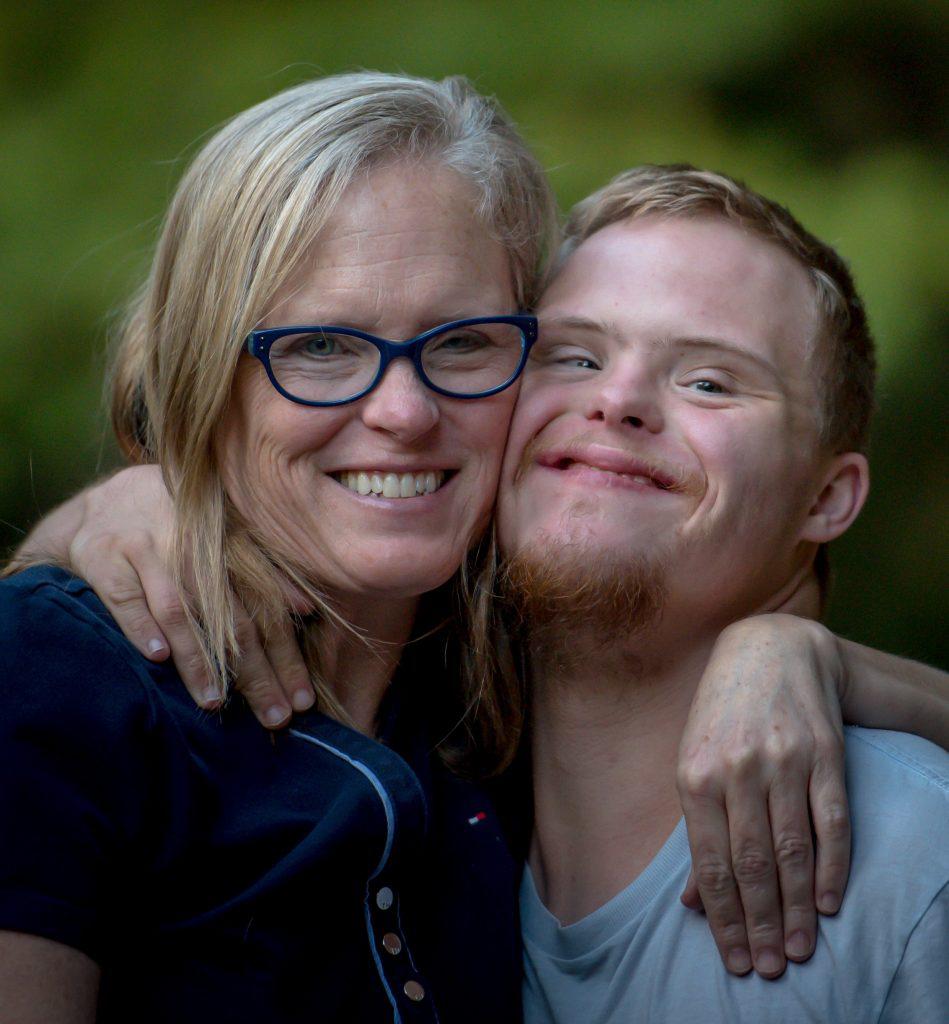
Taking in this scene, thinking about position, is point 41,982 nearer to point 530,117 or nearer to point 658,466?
point 658,466

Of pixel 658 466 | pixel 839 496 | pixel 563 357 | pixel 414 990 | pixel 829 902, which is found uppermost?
pixel 563 357

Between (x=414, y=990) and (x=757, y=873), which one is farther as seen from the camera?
(x=414, y=990)

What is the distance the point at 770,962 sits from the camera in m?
1.63

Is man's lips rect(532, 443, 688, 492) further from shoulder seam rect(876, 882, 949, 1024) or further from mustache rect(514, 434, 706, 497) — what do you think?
shoulder seam rect(876, 882, 949, 1024)

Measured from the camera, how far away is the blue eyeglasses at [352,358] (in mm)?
1733

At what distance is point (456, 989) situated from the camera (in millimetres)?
1817

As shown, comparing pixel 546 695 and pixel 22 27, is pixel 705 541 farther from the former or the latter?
pixel 22 27

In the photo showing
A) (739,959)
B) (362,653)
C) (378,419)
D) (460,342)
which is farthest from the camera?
(362,653)

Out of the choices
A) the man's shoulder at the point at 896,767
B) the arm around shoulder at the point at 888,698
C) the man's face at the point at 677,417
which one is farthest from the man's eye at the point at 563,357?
the man's shoulder at the point at 896,767

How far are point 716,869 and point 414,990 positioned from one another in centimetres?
45

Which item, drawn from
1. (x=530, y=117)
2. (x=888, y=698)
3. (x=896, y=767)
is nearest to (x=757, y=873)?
(x=896, y=767)

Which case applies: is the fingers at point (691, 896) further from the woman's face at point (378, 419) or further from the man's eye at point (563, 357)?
the man's eye at point (563, 357)

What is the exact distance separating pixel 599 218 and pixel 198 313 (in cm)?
77

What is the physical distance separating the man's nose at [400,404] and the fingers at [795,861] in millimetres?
696
